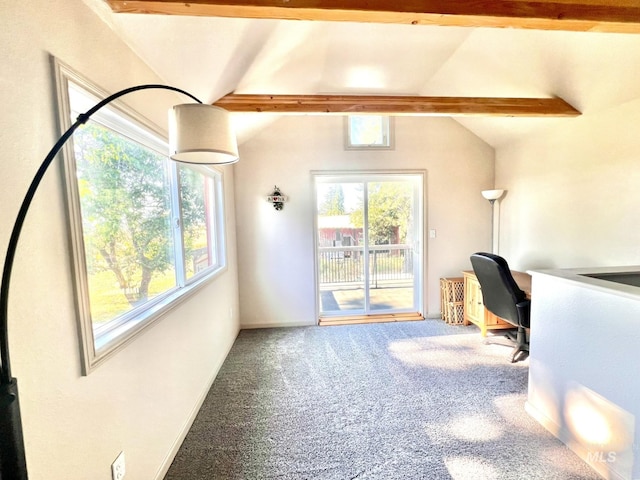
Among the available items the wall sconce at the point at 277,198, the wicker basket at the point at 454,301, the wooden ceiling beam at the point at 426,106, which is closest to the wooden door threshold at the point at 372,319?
the wicker basket at the point at 454,301

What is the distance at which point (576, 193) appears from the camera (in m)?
2.72

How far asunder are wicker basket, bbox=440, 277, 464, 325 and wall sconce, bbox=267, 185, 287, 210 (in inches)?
93.8

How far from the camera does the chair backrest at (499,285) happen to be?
2.53 meters

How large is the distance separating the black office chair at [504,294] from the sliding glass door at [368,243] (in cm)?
112

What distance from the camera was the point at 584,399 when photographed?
1617 mm

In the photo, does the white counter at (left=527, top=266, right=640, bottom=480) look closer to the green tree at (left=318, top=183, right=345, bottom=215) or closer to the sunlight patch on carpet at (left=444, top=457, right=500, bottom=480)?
the sunlight patch on carpet at (left=444, top=457, right=500, bottom=480)

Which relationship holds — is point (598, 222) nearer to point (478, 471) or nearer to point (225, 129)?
point (478, 471)

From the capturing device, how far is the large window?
1.06m

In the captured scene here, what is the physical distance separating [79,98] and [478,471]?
2630mm

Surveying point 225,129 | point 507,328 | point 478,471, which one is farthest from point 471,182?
point 225,129

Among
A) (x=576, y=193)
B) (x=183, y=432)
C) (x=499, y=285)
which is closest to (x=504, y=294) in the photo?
(x=499, y=285)

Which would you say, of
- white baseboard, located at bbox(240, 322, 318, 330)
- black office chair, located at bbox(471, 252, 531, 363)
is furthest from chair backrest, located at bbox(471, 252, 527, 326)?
white baseboard, located at bbox(240, 322, 318, 330)

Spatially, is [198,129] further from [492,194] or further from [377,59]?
[492,194]

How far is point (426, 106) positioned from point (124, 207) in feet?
8.52
